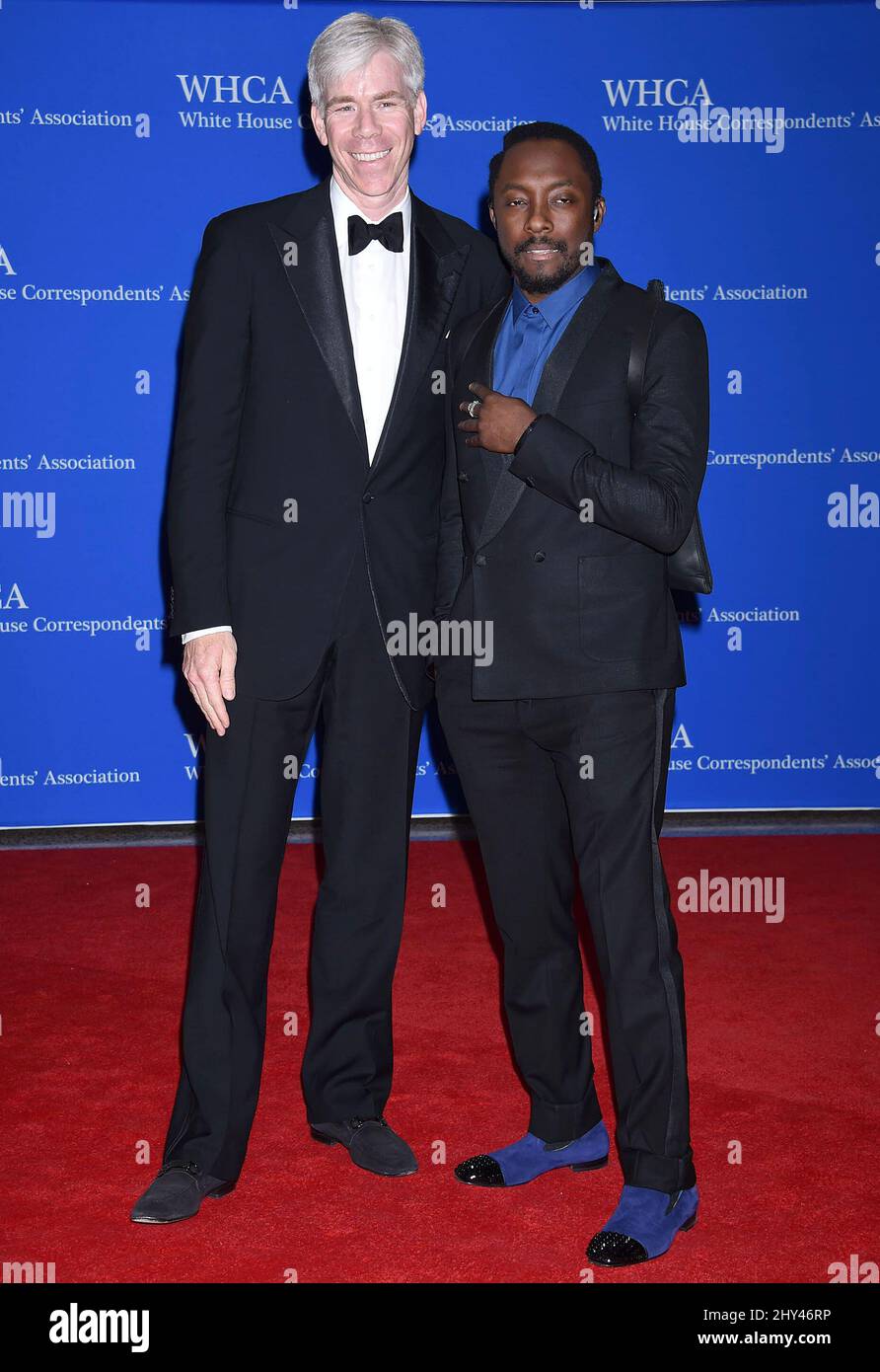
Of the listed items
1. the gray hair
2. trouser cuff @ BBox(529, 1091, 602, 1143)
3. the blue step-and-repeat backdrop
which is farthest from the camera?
the blue step-and-repeat backdrop

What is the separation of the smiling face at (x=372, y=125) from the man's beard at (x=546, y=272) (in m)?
0.35

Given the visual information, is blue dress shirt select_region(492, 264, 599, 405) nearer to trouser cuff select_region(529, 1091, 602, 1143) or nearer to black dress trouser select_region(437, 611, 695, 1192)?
black dress trouser select_region(437, 611, 695, 1192)

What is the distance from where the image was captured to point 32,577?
18.2 ft

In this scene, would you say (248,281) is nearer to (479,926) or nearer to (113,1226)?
(113,1226)

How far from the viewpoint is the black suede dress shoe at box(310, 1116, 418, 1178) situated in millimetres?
2852

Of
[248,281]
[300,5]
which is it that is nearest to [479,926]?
[248,281]

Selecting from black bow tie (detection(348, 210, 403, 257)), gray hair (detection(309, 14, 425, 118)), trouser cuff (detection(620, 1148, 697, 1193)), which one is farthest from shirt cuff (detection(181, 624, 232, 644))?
trouser cuff (detection(620, 1148, 697, 1193))

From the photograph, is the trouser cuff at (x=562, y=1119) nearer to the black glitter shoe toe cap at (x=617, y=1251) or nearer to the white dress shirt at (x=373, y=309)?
the black glitter shoe toe cap at (x=617, y=1251)

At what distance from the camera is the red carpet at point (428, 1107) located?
2.51 meters

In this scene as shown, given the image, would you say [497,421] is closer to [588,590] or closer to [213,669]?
[588,590]

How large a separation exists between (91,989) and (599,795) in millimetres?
2085

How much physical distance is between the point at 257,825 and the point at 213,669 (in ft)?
1.04

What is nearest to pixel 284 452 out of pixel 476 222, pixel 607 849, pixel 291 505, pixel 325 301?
pixel 291 505

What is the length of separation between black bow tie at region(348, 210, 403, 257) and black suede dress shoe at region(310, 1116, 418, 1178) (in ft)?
5.79
